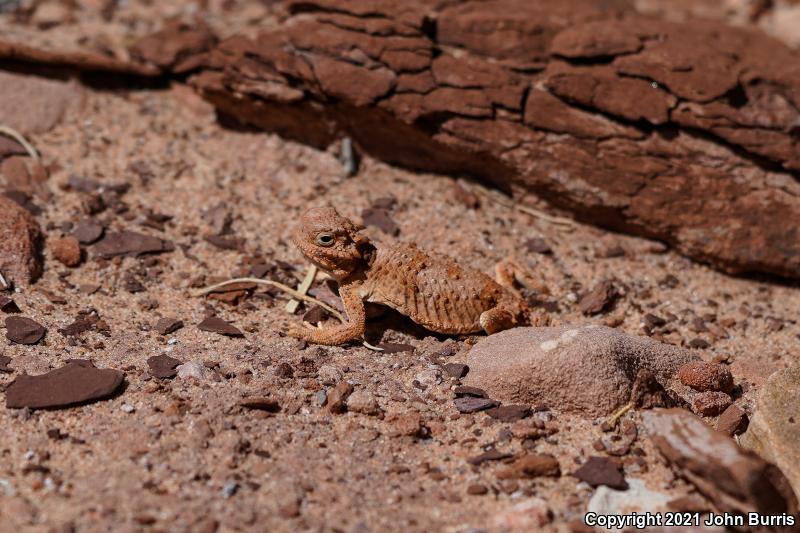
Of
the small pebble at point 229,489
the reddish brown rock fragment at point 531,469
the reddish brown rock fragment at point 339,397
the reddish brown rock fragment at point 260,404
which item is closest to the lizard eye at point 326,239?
the reddish brown rock fragment at point 339,397

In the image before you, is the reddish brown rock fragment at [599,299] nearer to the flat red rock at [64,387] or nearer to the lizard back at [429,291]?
the lizard back at [429,291]

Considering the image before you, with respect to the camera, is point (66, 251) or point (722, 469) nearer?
point (722, 469)

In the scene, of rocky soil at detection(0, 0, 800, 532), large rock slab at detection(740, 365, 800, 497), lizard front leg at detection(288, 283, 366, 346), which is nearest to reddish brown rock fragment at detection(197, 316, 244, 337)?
rocky soil at detection(0, 0, 800, 532)

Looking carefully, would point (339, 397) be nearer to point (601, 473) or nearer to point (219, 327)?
point (219, 327)

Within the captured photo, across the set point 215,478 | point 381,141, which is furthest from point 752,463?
point 381,141

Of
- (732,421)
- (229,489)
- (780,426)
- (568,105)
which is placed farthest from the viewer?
(568,105)

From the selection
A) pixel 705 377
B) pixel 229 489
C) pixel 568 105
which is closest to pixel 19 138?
pixel 229 489

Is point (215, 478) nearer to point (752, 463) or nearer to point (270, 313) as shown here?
point (270, 313)
